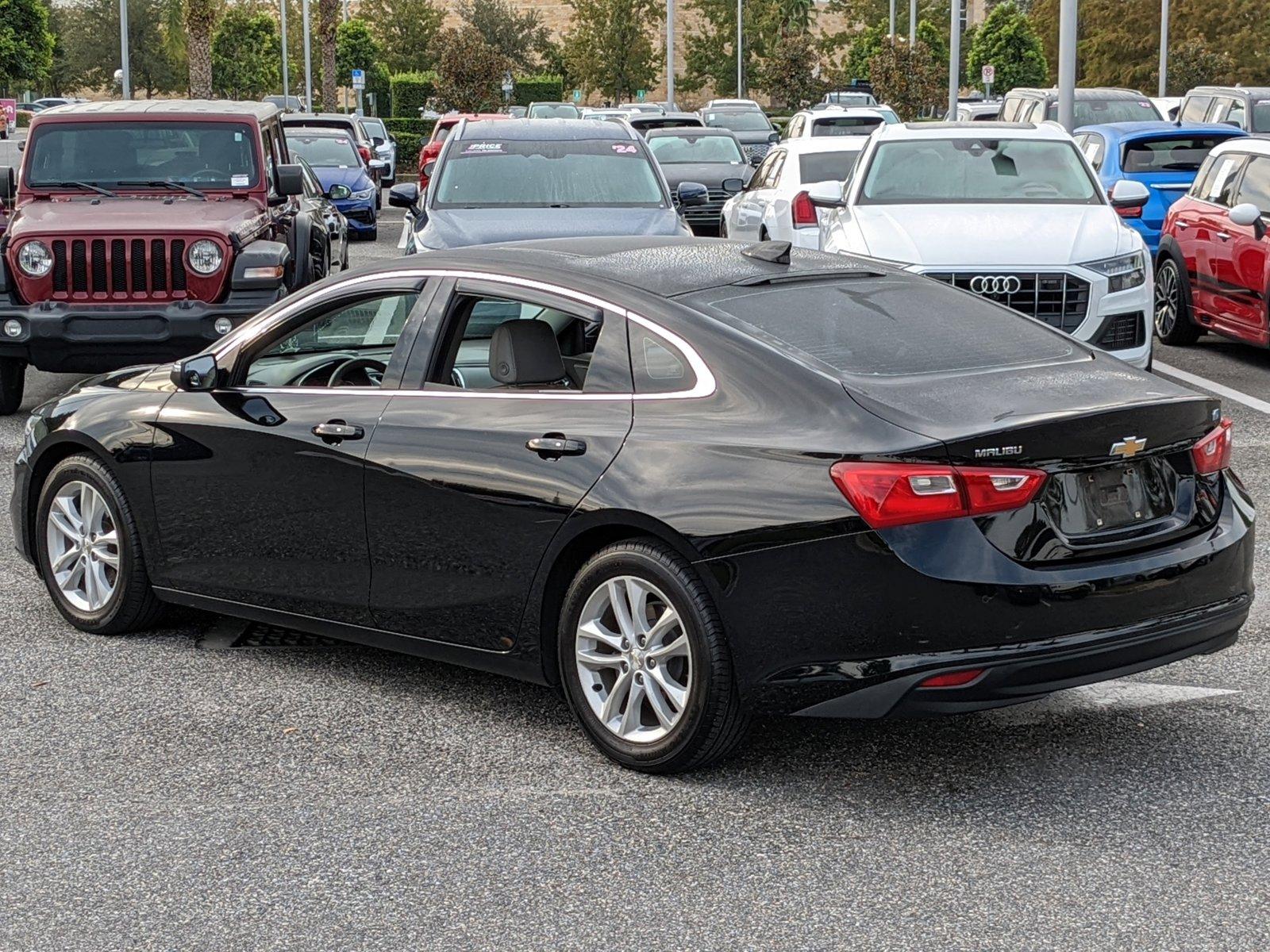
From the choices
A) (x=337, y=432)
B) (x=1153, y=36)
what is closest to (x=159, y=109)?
(x=337, y=432)

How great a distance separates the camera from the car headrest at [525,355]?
5578 mm

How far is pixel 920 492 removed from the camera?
15.4ft

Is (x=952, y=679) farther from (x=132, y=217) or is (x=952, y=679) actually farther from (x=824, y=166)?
(x=824, y=166)

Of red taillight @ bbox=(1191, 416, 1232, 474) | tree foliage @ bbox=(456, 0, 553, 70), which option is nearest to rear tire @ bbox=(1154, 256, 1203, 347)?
red taillight @ bbox=(1191, 416, 1232, 474)

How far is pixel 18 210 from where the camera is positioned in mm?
12328

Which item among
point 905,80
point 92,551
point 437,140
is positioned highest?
point 905,80

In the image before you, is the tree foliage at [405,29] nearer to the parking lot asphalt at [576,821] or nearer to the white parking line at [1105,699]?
the parking lot asphalt at [576,821]

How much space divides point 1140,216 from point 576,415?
1364 cm

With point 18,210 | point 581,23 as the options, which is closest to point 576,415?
point 18,210

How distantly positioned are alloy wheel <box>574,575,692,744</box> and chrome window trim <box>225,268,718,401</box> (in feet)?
1.79

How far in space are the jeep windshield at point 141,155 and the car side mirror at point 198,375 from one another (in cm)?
662

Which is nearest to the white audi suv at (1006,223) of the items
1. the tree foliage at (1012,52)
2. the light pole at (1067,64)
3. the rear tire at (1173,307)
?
the rear tire at (1173,307)

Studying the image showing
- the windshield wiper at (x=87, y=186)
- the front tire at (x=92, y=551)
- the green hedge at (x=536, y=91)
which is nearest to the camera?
the front tire at (x=92, y=551)

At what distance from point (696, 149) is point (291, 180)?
16.2 m
